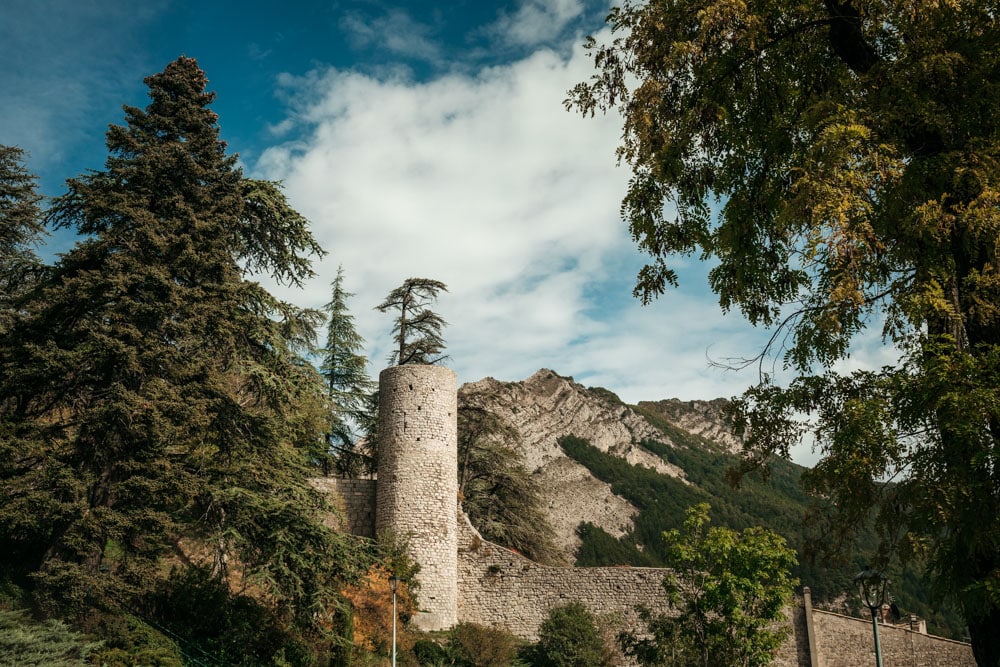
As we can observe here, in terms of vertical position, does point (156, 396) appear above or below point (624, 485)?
below

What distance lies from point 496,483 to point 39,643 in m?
21.2

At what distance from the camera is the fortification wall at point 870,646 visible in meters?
22.6

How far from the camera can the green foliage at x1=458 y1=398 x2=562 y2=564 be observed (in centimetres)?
3072

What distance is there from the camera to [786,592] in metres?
17.9

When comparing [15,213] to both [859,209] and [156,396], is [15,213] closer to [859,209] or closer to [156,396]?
[156,396]

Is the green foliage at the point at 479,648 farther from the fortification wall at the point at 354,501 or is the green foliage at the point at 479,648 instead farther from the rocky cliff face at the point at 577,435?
the rocky cliff face at the point at 577,435

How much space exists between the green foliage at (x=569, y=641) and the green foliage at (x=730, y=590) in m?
3.03

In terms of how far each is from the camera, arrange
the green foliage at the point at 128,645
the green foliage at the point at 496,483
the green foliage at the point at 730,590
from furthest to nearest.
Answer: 1. the green foliage at the point at 496,483
2. the green foliage at the point at 730,590
3. the green foliage at the point at 128,645

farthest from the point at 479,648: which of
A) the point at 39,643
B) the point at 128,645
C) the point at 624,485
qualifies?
the point at 624,485

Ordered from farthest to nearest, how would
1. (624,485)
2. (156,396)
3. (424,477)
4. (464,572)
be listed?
(624,485)
(464,572)
(424,477)
(156,396)

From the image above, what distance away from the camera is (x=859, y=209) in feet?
22.2

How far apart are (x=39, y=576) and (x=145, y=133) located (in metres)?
8.88

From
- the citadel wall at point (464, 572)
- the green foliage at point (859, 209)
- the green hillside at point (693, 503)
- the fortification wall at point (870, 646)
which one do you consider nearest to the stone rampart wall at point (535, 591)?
the citadel wall at point (464, 572)

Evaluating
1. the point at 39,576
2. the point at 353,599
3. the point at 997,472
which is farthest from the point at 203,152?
the point at 997,472
